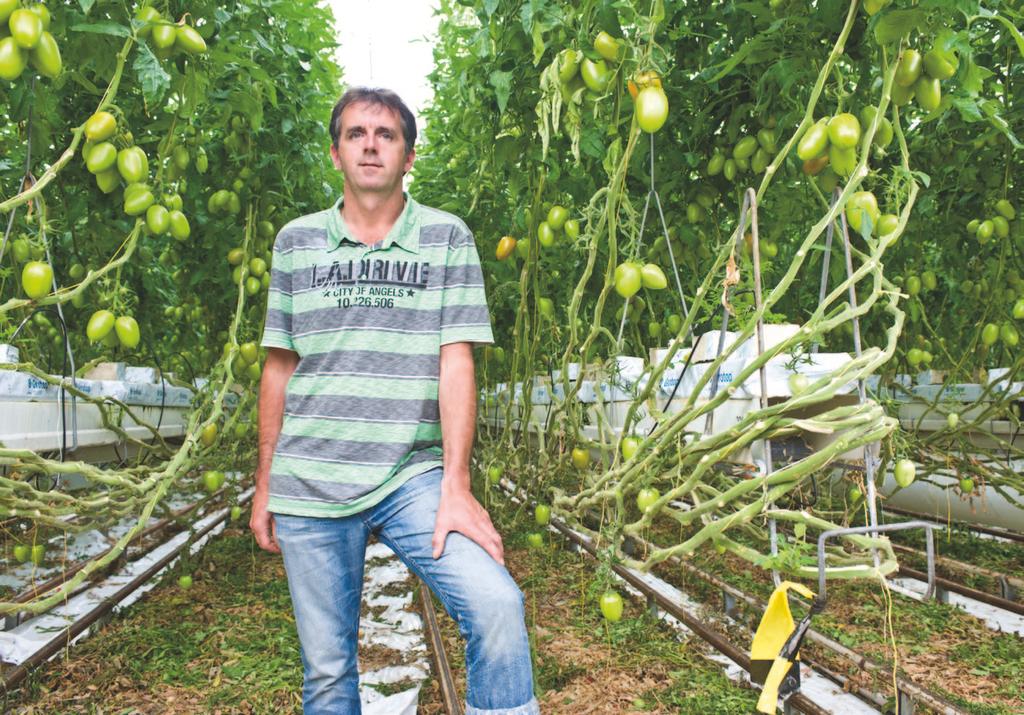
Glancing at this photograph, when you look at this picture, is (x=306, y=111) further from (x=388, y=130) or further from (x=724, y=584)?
(x=724, y=584)

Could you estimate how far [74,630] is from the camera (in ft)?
9.42

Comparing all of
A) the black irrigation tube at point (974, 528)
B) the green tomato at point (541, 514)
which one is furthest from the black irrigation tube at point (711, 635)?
the black irrigation tube at point (974, 528)

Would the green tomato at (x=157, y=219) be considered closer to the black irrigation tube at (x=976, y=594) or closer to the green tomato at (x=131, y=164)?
the green tomato at (x=131, y=164)

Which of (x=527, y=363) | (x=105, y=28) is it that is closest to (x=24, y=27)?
(x=105, y=28)

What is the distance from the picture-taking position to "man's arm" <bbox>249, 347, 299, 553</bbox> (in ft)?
5.83

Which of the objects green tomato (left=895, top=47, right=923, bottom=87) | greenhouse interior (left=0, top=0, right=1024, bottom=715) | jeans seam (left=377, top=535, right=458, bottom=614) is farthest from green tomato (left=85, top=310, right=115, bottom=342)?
green tomato (left=895, top=47, right=923, bottom=87)

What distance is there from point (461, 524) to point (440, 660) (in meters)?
1.35

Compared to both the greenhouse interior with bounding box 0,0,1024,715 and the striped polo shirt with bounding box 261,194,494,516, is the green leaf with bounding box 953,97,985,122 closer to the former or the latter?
the greenhouse interior with bounding box 0,0,1024,715

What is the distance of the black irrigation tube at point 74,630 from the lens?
2.49 m

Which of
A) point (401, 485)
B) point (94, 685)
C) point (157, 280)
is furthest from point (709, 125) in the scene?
point (157, 280)

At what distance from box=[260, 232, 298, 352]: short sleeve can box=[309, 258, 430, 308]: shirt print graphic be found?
0.14 meters

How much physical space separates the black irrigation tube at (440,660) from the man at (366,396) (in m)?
0.74

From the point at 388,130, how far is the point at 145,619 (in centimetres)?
254

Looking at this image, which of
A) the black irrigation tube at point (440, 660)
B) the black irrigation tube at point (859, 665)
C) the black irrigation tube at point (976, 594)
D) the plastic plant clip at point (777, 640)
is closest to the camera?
the plastic plant clip at point (777, 640)
